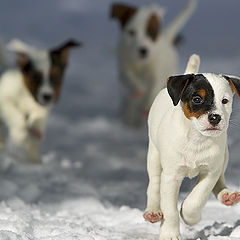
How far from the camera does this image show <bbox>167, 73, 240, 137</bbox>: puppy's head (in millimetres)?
2752

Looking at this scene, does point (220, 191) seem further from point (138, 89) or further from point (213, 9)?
point (213, 9)

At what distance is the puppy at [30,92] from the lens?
508cm

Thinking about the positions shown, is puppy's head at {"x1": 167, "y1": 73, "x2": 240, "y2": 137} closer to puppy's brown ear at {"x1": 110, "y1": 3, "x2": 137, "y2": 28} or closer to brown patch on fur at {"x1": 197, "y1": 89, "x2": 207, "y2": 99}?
brown patch on fur at {"x1": 197, "y1": 89, "x2": 207, "y2": 99}

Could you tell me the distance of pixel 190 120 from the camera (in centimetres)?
288

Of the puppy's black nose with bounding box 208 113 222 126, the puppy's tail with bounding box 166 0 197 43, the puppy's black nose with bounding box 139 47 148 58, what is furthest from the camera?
the puppy's tail with bounding box 166 0 197 43

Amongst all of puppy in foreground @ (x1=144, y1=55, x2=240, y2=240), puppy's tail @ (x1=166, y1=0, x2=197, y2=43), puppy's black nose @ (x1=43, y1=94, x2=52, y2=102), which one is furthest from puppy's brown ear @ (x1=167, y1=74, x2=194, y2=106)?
puppy's tail @ (x1=166, y1=0, x2=197, y2=43)

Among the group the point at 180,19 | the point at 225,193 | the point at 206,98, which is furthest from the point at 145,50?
the point at 206,98

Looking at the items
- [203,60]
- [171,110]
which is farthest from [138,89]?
[171,110]

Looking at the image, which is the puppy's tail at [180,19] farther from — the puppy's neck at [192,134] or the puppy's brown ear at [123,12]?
the puppy's neck at [192,134]

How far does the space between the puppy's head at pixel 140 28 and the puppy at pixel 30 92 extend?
2.74 feet

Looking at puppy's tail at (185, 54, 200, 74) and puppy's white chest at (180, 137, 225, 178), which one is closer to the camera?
puppy's white chest at (180, 137, 225, 178)

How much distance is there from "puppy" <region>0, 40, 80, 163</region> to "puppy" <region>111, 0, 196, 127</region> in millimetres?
853

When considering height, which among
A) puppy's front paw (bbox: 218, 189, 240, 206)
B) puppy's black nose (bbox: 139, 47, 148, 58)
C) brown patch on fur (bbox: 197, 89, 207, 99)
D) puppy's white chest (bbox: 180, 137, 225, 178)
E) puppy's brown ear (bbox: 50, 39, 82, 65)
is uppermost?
puppy's black nose (bbox: 139, 47, 148, 58)

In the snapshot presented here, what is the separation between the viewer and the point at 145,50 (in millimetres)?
5793
